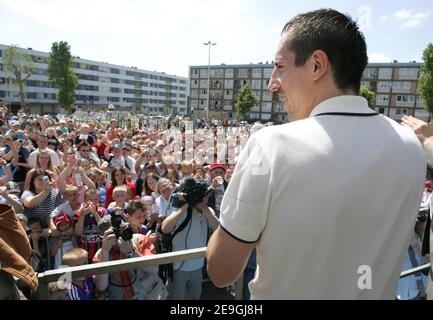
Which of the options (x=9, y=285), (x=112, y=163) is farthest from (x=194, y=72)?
(x=9, y=285)

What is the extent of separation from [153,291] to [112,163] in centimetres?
531

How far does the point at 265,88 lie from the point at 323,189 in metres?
84.5

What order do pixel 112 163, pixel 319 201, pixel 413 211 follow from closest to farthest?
pixel 319 201, pixel 413 211, pixel 112 163

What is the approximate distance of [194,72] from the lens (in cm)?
9194

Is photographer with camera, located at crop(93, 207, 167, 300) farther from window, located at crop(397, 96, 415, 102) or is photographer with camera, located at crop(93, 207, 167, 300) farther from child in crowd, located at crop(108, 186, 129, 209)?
window, located at crop(397, 96, 415, 102)

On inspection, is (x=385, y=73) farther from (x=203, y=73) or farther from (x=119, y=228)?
(x=119, y=228)

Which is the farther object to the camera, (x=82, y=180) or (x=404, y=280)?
(x=82, y=180)

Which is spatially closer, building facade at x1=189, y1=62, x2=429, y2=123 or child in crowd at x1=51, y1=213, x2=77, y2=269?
child in crowd at x1=51, y1=213, x2=77, y2=269

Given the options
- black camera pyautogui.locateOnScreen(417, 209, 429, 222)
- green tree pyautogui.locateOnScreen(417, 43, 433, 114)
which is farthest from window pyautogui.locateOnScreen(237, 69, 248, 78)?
black camera pyautogui.locateOnScreen(417, 209, 429, 222)

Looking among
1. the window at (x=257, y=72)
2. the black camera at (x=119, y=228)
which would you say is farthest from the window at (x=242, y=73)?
the black camera at (x=119, y=228)

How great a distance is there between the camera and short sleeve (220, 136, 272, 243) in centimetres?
105

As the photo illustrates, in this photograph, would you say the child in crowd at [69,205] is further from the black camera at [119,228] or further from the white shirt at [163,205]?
the black camera at [119,228]

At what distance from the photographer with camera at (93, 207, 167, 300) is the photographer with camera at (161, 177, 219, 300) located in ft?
0.64
